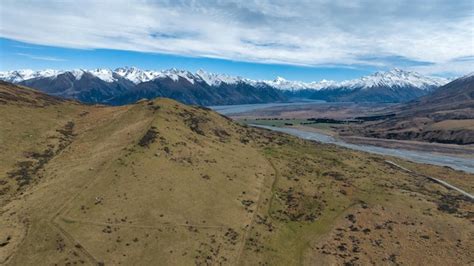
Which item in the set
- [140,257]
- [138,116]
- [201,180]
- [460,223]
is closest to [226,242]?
[140,257]

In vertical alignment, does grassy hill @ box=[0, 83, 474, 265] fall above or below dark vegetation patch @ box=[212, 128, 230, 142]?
below

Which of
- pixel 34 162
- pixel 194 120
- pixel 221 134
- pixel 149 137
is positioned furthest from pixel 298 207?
pixel 194 120

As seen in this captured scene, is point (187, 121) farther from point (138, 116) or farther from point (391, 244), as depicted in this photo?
point (391, 244)

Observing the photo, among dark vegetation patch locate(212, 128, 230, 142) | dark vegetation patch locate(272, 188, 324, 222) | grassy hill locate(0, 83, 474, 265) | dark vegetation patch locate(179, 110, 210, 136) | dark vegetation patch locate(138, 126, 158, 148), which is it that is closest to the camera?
grassy hill locate(0, 83, 474, 265)

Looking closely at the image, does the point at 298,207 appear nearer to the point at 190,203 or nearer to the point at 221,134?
the point at 190,203

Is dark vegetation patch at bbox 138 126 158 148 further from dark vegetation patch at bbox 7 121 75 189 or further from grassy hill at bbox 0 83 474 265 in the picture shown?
dark vegetation patch at bbox 7 121 75 189

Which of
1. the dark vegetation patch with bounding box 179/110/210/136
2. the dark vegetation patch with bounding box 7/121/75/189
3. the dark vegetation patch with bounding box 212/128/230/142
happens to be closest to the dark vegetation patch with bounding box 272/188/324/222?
the dark vegetation patch with bounding box 212/128/230/142
